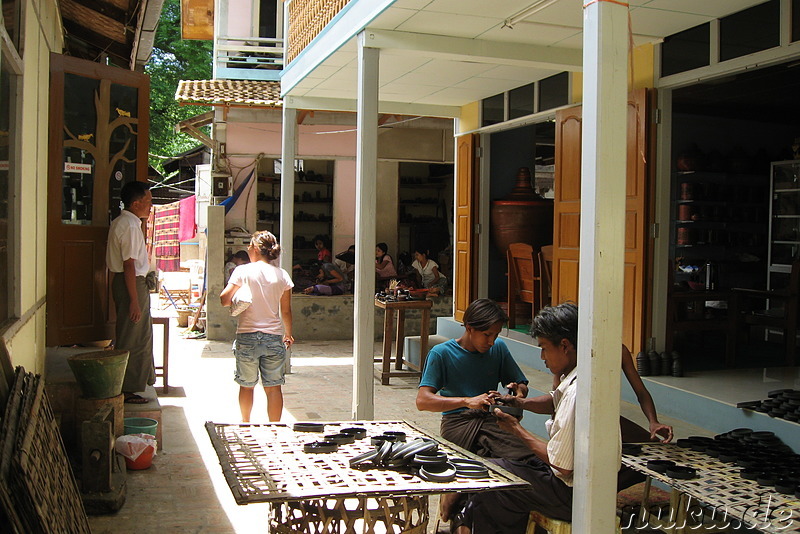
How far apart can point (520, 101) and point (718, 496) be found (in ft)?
22.1

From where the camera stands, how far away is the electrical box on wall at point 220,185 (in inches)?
565

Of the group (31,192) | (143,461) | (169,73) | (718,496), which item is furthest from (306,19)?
(169,73)

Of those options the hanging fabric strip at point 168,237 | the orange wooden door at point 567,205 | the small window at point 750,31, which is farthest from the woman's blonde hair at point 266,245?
the hanging fabric strip at point 168,237

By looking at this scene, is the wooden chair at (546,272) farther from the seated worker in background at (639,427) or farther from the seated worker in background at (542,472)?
the seated worker in background at (542,472)

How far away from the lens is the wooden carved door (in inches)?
269

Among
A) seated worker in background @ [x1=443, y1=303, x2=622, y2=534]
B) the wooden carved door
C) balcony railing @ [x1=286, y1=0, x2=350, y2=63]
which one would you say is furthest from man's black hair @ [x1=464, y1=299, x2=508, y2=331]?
the wooden carved door

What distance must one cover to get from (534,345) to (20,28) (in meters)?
5.83

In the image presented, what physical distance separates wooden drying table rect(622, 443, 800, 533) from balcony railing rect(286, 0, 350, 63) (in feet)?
15.9

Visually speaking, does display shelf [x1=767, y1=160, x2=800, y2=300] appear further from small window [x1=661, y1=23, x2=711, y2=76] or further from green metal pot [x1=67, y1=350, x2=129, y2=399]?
green metal pot [x1=67, y1=350, x2=129, y2=399]

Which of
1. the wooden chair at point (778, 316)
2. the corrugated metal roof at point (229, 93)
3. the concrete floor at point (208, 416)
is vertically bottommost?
the concrete floor at point (208, 416)

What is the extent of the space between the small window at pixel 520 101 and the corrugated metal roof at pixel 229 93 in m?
5.16

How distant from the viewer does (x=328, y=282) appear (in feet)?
45.5

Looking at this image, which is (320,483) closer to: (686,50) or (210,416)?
(210,416)

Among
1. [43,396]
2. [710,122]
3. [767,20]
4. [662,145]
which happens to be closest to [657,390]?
[662,145]
